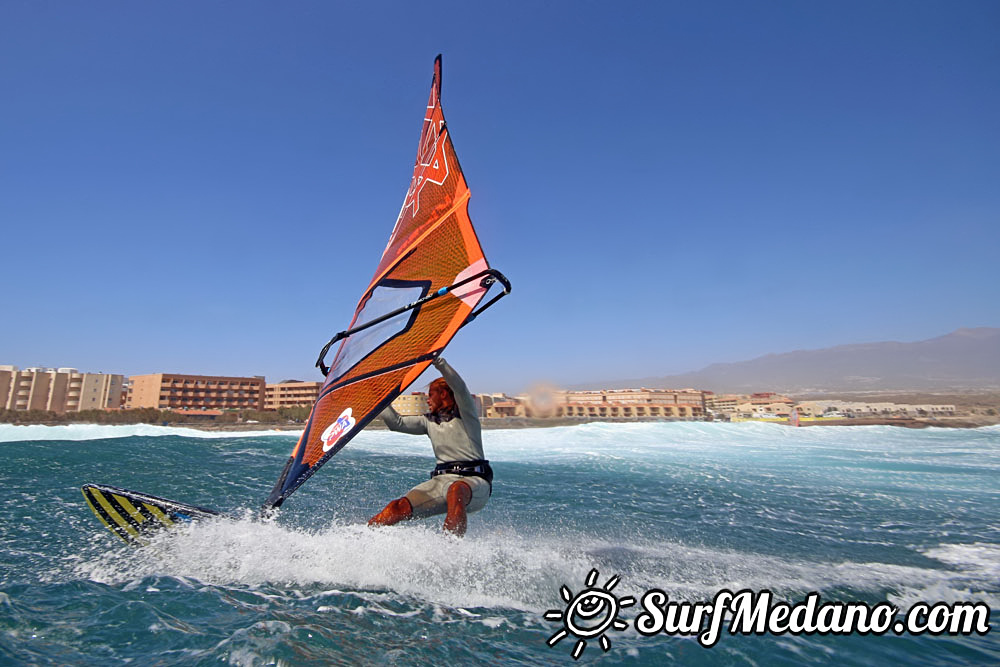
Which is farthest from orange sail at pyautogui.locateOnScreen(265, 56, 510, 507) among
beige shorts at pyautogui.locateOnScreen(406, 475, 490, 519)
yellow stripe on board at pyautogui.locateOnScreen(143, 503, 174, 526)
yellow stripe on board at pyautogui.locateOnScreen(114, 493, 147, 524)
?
yellow stripe on board at pyautogui.locateOnScreen(114, 493, 147, 524)

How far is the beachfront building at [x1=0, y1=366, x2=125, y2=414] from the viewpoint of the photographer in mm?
68688

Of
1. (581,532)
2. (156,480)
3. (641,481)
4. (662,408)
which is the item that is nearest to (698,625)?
(581,532)

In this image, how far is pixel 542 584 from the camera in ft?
12.1

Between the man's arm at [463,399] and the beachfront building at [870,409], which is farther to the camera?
the beachfront building at [870,409]

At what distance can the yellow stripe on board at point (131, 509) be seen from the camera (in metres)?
4.37

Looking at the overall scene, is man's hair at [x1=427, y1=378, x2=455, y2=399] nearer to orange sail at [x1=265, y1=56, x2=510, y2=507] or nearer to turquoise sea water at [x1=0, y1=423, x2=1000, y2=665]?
orange sail at [x1=265, y1=56, x2=510, y2=507]

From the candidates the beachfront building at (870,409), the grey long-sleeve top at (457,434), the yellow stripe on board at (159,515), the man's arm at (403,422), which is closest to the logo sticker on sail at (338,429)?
the grey long-sleeve top at (457,434)

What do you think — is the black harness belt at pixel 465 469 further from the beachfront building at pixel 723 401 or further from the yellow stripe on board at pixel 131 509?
the beachfront building at pixel 723 401

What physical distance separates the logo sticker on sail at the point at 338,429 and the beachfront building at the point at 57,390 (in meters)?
90.1

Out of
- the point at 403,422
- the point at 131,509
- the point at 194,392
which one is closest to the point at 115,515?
the point at 131,509

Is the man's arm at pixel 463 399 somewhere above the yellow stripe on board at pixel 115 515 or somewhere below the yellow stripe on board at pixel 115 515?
above

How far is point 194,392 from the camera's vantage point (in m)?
79.0

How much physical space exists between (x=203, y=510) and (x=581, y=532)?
407 centimetres

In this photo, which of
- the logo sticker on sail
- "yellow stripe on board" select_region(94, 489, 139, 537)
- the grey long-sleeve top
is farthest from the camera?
"yellow stripe on board" select_region(94, 489, 139, 537)
